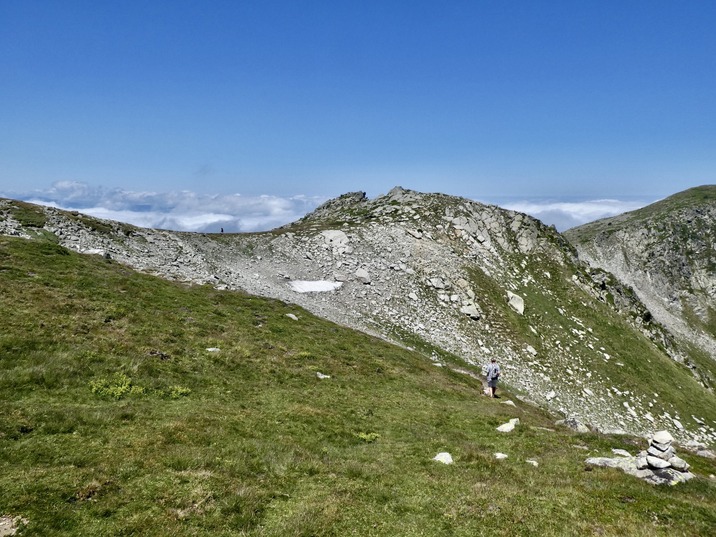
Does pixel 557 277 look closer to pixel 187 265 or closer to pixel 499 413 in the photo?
pixel 499 413

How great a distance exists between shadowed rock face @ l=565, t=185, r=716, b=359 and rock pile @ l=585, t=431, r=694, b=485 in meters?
137

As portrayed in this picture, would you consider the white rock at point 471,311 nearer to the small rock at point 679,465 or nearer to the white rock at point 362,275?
the white rock at point 362,275

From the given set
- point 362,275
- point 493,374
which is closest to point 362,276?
point 362,275

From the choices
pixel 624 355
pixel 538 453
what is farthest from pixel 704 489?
pixel 624 355

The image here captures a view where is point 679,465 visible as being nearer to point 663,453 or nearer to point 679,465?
point 679,465

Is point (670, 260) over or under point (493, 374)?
over

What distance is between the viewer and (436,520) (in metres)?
12.6

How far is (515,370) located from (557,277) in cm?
2950

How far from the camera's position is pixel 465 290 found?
190 feet

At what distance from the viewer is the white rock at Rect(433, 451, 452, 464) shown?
17.8 meters

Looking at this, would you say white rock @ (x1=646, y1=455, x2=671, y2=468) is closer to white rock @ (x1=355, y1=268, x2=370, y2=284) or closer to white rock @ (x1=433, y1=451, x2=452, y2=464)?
white rock @ (x1=433, y1=451, x2=452, y2=464)

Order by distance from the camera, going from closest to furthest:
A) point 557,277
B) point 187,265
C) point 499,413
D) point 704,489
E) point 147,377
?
point 704,489 < point 147,377 < point 499,413 < point 187,265 < point 557,277

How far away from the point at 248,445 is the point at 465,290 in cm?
4571

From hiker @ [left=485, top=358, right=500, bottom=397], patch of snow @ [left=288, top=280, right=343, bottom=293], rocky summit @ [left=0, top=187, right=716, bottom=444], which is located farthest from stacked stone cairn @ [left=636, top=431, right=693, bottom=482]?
patch of snow @ [left=288, top=280, right=343, bottom=293]
